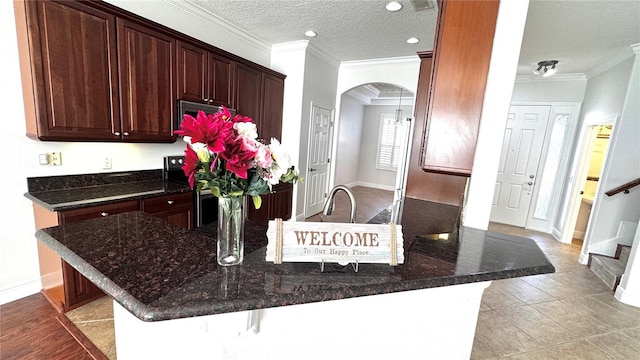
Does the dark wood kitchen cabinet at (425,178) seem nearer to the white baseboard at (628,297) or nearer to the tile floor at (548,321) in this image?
Result: the tile floor at (548,321)

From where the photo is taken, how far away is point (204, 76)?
9.78 feet

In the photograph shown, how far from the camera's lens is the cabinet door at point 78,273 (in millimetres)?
1987

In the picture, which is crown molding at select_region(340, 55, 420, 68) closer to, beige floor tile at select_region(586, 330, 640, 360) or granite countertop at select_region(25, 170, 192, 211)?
granite countertop at select_region(25, 170, 192, 211)

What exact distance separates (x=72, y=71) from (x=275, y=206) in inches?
102

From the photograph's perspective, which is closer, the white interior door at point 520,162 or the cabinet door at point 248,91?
the cabinet door at point 248,91

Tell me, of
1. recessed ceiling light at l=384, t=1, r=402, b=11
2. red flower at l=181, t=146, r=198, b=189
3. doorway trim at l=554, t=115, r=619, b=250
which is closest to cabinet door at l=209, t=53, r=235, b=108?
recessed ceiling light at l=384, t=1, r=402, b=11

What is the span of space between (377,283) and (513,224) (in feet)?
18.6

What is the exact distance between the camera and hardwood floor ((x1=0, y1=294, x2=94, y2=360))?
1.80 m

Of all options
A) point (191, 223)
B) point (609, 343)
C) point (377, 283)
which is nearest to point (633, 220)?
point (609, 343)

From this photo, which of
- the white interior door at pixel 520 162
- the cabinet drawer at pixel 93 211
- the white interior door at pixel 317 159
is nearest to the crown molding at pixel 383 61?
the white interior door at pixel 317 159

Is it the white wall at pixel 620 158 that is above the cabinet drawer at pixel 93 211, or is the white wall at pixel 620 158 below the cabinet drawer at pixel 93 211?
above

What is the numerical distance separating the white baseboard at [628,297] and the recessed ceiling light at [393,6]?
369 cm

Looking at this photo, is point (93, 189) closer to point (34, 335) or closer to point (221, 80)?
point (34, 335)

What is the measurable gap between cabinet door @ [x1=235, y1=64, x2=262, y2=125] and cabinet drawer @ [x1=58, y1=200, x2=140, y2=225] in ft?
5.63
